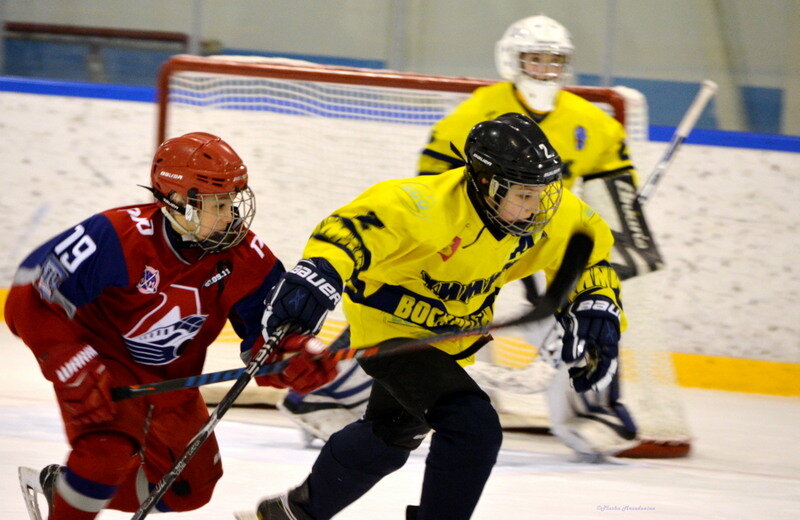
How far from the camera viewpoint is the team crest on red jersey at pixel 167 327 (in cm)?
231

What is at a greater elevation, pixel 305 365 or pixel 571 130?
pixel 571 130

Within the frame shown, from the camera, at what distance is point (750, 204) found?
4.71 metres

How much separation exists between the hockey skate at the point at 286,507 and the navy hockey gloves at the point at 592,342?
0.63m

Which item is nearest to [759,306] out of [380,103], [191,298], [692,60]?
[692,60]

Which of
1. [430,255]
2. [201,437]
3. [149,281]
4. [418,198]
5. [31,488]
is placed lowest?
[31,488]

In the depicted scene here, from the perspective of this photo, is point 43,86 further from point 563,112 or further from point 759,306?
point 759,306

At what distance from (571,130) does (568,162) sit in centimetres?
11

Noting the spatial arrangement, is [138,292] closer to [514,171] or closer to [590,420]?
[514,171]

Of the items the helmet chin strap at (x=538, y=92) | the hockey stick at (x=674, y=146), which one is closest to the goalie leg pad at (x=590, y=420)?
the hockey stick at (x=674, y=146)

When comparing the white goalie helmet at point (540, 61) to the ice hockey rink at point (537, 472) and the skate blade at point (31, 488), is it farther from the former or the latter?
the skate blade at point (31, 488)

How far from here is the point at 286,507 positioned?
7.91ft

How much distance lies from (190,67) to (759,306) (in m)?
2.58

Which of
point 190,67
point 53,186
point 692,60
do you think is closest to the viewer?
point 190,67

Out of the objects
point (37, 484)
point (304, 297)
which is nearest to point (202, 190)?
point (304, 297)
